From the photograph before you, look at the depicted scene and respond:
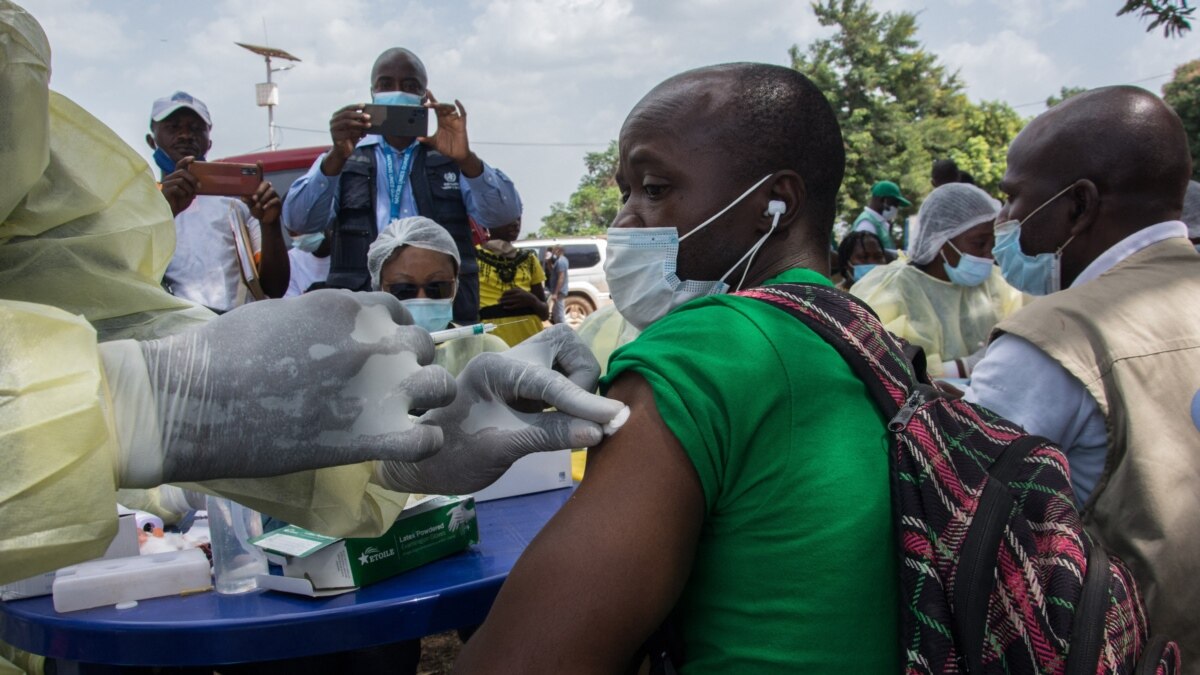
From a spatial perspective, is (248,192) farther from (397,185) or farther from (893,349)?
(893,349)

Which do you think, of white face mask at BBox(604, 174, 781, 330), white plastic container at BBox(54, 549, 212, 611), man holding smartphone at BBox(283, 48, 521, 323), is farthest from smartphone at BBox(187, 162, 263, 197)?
white face mask at BBox(604, 174, 781, 330)

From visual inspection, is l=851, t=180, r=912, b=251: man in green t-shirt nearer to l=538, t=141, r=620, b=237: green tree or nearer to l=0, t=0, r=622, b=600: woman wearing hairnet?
l=0, t=0, r=622, b=600: woman wearing hairnet

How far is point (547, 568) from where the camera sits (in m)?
1.03

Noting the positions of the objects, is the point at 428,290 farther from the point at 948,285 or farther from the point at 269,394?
the point at 948,285

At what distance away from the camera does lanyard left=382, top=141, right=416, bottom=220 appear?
4016 millimetres

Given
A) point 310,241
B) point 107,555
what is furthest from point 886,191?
point 107,555

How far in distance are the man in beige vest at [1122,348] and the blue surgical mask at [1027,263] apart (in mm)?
58

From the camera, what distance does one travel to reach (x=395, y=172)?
404 cm

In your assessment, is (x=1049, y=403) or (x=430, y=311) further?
(x=430, y=311)

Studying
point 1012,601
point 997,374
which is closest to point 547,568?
point 1012,601

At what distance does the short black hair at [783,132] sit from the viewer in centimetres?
146

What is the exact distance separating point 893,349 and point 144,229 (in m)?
1.04

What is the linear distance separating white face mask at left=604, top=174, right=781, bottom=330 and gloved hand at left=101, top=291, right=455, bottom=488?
727 millimetres

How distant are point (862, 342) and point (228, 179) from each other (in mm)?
3095
